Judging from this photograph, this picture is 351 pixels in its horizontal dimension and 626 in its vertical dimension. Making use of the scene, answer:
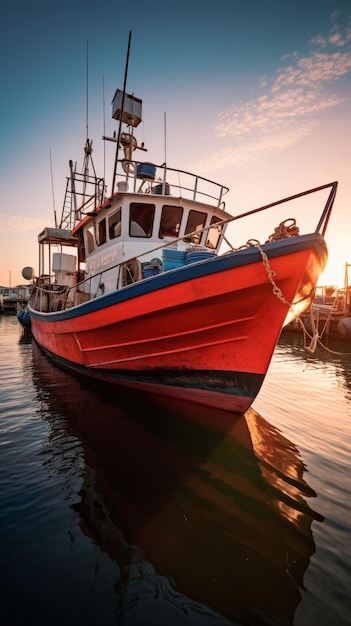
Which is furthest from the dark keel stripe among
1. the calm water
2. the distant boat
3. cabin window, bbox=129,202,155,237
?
the distant boat

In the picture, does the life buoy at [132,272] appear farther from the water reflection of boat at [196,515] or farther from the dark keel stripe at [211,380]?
the water reflection of boat at [196,515]

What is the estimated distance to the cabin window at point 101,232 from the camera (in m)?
7.53

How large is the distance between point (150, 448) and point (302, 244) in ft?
10.7

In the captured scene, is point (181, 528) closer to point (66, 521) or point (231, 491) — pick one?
point (231, 491)

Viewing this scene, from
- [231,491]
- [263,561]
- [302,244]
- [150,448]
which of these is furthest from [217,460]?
[302,244]

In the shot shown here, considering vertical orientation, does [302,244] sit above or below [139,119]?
below

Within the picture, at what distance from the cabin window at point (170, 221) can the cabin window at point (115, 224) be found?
1.01 meters

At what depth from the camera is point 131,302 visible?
4824 mm

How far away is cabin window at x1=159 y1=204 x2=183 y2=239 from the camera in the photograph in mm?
6742

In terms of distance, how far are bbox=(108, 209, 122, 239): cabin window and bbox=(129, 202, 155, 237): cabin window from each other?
0.36m

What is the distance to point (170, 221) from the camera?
688 centimetres

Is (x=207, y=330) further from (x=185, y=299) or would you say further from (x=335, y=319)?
(x=335, y=319)

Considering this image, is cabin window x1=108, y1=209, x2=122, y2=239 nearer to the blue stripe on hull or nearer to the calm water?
the blue stripe on hull

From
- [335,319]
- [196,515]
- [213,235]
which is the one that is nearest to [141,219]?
[213,235]
